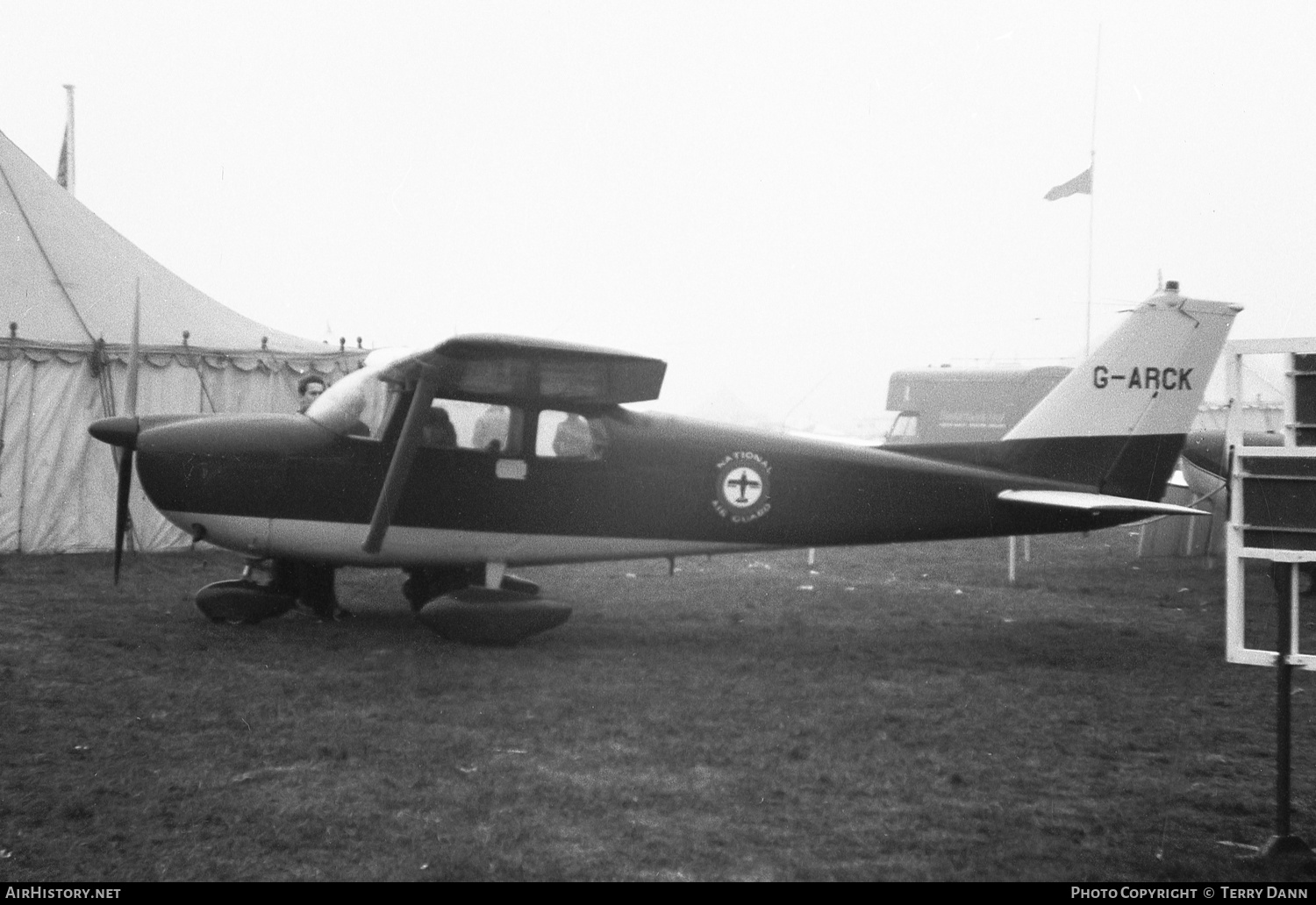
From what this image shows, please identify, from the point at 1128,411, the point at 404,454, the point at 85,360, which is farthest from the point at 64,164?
the point at 1128,411

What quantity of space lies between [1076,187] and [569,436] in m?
11.8

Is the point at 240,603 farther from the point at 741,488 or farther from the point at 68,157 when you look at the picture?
the point at 68,157

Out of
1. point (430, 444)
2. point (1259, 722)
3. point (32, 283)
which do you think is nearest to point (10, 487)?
point (32, 283)

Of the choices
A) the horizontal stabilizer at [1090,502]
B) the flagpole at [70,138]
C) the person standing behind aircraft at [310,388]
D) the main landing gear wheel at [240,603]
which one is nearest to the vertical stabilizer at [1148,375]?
the horizontal stabilizer at [1090,502]

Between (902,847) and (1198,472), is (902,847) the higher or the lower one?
the lower one

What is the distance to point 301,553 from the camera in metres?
7.78

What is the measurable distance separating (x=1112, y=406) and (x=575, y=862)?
6343 millimetres

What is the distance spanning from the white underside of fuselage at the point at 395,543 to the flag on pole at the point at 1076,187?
452 inches

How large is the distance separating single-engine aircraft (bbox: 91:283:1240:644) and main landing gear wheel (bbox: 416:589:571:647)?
1cm

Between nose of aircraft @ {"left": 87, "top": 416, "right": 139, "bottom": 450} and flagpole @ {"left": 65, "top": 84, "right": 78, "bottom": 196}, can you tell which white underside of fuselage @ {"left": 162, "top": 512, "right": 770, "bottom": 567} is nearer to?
nose of aircraft @ {"left": 87, "top": 416, "right": 139, "bottom": 450}

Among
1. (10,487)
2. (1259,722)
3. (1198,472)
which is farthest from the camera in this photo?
(1198,472)

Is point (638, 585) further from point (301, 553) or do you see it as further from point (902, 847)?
point (902, 847)

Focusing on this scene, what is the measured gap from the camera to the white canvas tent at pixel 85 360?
1208 cm

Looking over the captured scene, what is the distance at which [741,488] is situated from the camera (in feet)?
27.0
